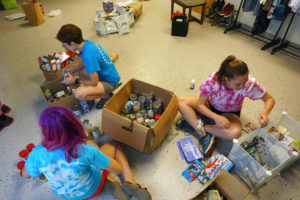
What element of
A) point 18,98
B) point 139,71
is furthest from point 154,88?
point 18,98

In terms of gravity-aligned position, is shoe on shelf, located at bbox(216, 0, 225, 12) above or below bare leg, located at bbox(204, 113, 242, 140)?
above

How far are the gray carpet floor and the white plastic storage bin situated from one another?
0.36 ft

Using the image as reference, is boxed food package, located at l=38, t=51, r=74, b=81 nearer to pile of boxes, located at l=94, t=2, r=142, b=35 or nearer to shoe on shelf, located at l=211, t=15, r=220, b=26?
pile of boxes, located at l=94, t=2, r=142, b=35

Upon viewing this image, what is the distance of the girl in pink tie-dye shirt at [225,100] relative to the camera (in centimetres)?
125

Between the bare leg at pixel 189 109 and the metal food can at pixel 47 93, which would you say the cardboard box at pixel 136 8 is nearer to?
the metal food can at pixel 47 93

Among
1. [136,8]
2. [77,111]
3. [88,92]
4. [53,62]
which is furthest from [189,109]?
[136,8]

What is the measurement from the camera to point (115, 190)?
1.28 meters

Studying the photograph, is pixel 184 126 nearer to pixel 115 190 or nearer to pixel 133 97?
pixel 133 97

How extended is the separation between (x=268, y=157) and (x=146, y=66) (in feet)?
5.31

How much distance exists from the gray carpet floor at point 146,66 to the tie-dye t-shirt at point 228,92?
43 cm

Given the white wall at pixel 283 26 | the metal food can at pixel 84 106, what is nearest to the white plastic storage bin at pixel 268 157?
the metal food can at pixel 84 106

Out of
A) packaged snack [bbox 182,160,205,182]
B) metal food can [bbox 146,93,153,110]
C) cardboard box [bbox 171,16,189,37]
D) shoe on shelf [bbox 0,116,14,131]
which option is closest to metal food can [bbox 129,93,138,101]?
metal food can [bbox 146,93,153,110]

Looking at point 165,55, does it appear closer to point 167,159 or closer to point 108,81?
point 108,81

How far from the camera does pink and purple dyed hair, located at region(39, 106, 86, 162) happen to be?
2.57 ft
